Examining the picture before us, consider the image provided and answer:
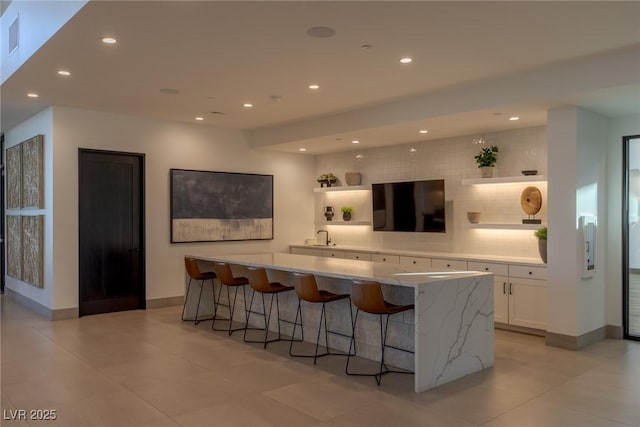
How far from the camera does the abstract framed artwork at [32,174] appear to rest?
22.4ft

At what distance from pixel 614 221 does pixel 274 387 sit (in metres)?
4.35

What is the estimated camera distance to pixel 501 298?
241 inches

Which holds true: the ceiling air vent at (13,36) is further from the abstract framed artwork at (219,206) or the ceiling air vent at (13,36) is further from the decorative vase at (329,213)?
the decorative vase at (329,213)

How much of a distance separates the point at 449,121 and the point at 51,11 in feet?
14.2

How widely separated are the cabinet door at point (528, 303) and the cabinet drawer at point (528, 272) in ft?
0.15

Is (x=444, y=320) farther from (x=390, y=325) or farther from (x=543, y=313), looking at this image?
(x=543, y=313)

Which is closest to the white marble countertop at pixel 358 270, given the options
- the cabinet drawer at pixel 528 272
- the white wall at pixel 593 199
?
the cabinet drawer at pixel 528 272

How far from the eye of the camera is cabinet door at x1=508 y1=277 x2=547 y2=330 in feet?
18.8

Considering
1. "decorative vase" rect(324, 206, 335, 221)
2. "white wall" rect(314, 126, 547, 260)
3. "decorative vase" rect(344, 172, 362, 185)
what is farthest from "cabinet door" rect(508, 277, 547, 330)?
"decorative vase" rect(324, 206, 335, 221)

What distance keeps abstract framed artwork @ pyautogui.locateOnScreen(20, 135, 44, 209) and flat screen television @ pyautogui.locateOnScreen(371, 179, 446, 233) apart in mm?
4936

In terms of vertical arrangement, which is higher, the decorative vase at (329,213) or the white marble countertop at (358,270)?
the decorative vase at (329,213)

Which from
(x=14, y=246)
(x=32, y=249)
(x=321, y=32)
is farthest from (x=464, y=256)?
(x=14, y=246)

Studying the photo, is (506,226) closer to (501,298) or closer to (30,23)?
(501,298)

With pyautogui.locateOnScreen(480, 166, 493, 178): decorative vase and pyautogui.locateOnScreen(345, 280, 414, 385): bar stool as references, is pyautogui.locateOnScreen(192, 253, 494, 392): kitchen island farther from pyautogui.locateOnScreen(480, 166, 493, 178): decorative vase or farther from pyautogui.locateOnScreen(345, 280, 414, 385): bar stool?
pyautogui.locateOnScreen(480, 166, 493, 178): decorative vase
